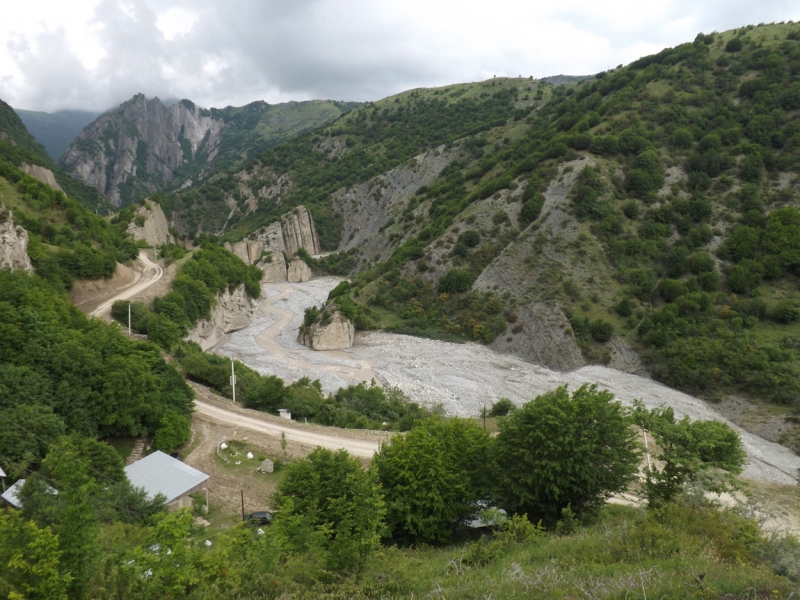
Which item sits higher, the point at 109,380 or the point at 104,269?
the point at 104,269

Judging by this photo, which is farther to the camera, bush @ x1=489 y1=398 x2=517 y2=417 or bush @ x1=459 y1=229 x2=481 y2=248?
bush @ x1=459 y1=229 x2=481 y2=248

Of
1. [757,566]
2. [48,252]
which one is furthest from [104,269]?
[757,566]

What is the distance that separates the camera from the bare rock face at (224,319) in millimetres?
46031

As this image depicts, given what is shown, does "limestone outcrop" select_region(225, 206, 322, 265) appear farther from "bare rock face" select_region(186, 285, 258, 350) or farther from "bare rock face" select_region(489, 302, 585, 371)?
"bare rock face" select_region(489, 302, 585, 371)

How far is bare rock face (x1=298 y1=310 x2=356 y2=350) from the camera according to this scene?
1833 inches

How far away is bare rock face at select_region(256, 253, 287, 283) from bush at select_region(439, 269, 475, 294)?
46.8 m

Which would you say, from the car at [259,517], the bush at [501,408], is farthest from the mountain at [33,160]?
the bush at [501,408]

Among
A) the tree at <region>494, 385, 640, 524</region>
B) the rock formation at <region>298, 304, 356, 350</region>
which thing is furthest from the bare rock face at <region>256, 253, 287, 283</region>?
the tree at <region>494, 385, 640, 524</region>

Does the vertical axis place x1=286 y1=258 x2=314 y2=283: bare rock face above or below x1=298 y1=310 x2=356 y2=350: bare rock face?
above

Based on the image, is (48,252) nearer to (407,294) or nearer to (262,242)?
(407,294)

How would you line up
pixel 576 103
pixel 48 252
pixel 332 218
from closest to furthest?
pixel 48 252, pixel 576 103, pixel 332 218

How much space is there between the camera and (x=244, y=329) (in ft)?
185

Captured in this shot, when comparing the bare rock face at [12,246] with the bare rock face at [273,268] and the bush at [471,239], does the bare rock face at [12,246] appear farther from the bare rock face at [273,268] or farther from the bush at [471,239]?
the bare rock face at [273,268]

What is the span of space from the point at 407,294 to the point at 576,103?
143 ft
